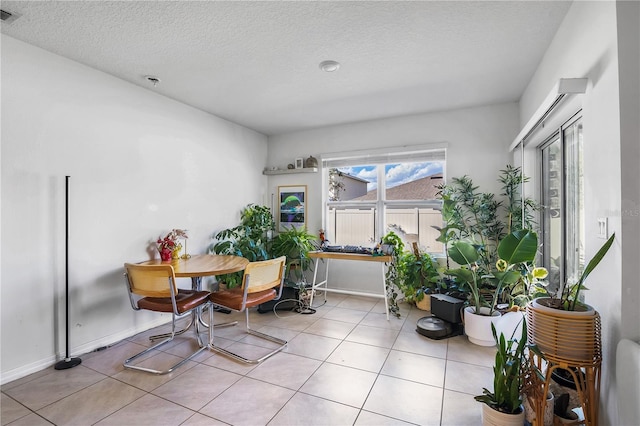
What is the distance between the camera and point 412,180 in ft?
13.7

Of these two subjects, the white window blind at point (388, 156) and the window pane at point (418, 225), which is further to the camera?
the window pane at point (418, 225)

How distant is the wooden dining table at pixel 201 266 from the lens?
2514 millimetres

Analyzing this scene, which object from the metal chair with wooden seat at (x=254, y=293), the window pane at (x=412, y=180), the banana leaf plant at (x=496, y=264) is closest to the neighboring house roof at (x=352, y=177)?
the window pane at (x=412, y=180)

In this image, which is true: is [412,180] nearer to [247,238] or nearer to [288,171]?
[288,171]

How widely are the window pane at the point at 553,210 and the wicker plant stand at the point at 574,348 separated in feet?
4.56

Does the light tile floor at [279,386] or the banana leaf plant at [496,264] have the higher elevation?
the banana leaf plant at [496,264]

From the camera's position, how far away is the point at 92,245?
270 cm

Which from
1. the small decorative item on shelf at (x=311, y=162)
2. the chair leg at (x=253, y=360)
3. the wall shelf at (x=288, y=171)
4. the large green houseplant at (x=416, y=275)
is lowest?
the chair leg at (x=253, y=360)

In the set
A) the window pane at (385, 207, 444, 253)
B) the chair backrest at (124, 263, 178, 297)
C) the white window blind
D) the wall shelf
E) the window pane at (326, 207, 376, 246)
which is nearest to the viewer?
the chair backrest at (124, 263, 178, 297)

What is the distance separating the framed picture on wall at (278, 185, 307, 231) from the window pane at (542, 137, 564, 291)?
10.0ft

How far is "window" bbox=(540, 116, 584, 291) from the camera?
219 centimetres

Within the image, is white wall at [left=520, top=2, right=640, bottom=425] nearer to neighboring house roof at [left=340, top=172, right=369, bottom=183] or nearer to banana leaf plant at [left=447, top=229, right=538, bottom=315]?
banana leaf plant at [left=447, top=229, right=538, bottom=315]

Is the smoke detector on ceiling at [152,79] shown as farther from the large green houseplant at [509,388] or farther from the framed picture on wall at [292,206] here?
the large green houseplant at [509,388]

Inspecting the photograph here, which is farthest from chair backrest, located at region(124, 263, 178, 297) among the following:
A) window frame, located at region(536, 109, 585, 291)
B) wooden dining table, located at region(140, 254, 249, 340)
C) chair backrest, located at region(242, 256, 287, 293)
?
window frame, located at region(536, 109, 585, 291)
